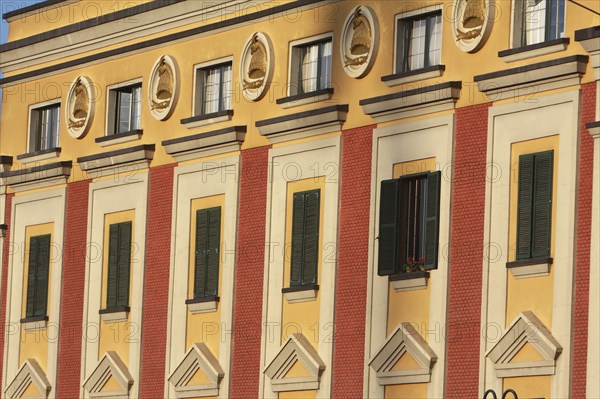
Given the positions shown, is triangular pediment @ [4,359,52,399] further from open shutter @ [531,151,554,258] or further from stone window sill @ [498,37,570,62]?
stone window sill @ [498,37,570,62]

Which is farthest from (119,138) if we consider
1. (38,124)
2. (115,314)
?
(115,314)

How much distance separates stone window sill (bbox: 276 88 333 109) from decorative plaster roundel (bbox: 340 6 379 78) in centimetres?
65

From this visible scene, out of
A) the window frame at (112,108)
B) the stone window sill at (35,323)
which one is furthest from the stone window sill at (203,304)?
the stone window sill at (35,323)

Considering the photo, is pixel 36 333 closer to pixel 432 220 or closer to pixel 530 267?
pixel 432 220

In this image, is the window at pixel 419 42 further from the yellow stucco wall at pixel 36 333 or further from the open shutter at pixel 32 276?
the open shutter at pixel 32 276

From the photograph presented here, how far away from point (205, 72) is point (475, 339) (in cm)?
1037

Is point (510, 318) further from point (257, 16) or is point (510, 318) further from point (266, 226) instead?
point (257, 16)

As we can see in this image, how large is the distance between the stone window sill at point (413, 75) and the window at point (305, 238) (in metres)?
2.84

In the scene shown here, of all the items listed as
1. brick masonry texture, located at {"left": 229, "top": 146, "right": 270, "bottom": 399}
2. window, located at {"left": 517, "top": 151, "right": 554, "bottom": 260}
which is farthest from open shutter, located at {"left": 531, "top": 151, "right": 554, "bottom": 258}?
brick masonry texture, located at {"left": 229, "top": 146, "right": 270, "bottom": 399}

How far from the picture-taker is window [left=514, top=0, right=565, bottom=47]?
35375mm

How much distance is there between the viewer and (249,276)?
41281 millimetres

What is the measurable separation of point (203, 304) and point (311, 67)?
5437mm

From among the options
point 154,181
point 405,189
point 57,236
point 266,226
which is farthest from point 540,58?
point 57,236

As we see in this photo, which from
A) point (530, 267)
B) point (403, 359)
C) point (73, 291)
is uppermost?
point (73, 291)
